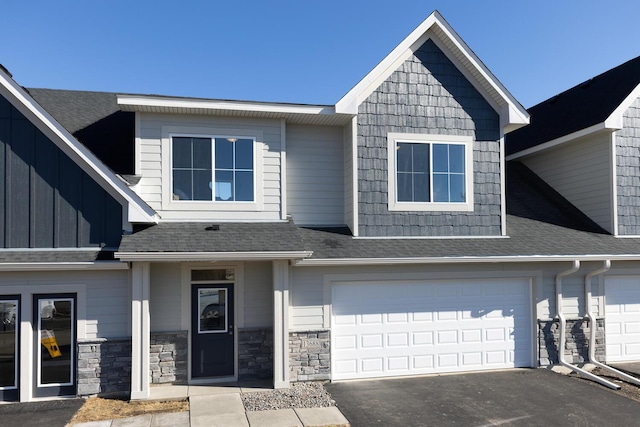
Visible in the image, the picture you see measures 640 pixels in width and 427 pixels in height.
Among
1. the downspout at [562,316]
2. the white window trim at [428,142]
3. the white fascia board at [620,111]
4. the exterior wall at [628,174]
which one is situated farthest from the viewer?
the exterior wall at [628,174]

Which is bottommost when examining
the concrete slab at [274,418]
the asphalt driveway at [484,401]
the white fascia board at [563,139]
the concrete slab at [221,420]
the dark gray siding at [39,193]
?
the asphalt driveway at [484,401]

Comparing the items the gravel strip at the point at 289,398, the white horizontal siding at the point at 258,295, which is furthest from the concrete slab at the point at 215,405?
the white horizontal siding at the point at 258,295

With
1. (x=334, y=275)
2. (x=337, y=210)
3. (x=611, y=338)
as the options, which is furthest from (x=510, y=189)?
(x=334, y=275)

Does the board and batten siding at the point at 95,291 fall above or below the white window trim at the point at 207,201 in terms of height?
below

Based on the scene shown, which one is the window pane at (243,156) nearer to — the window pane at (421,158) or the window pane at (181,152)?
the window pane at (181,152)

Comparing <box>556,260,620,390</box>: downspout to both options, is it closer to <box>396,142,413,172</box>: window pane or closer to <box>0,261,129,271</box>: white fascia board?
<box>396,142,413,172</box>: window pane

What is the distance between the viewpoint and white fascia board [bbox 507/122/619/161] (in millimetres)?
11219

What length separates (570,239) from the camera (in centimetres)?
1088

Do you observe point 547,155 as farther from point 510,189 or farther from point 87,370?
point 87,370

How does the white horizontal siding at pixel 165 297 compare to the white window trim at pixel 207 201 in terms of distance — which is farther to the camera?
the white window trim at pixel 207 201

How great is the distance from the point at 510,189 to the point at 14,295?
11754 mm

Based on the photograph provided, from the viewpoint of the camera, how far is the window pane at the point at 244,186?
9836 mm

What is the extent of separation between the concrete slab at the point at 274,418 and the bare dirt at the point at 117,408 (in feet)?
4.12

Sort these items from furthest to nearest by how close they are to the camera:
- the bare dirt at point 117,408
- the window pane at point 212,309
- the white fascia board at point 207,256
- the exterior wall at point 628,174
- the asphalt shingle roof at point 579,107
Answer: the asphalt shingle roof at point 579,107 → the exterior wall at point 628,174 → the window pane at point 212,309 → the white fascia board at point 207,256 → the bare dirt at point 117,408
